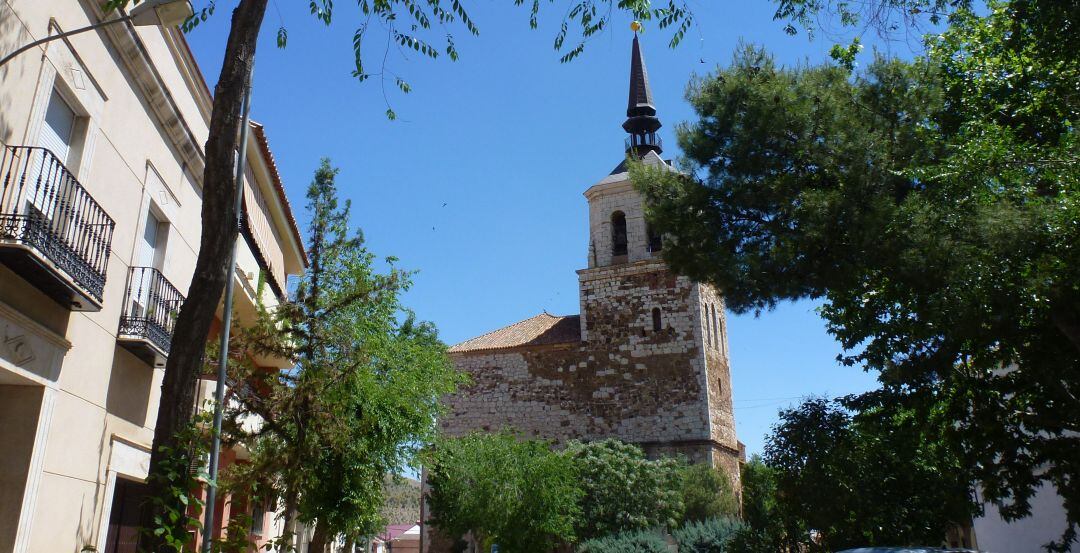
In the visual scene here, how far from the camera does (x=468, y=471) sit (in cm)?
2298

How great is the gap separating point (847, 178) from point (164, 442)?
8.39 meters

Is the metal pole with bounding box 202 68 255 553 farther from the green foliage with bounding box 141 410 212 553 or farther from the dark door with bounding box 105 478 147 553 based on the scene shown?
the dark door with bounding box 105 478 147 553

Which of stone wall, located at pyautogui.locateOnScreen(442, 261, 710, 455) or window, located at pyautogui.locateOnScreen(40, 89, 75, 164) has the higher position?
stone wall, located at pyautogui.locateOnScreen(442, 261, 710, 455)

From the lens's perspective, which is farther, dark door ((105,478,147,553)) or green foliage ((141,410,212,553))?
dark door ((105,478,147,553))

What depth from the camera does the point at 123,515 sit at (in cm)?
988

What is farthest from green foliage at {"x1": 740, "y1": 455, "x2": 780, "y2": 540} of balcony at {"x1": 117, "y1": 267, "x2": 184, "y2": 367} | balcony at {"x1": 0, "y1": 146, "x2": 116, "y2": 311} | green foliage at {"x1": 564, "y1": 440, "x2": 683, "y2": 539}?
balcony at {"x1": 0, "y1": 146, "x2": 116, "y2": 311}

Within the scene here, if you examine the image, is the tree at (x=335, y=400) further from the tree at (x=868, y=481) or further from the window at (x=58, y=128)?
the tree at (x=868, y=481)

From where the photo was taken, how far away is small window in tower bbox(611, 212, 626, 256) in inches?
1382

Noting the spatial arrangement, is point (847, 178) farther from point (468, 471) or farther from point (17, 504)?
point (468, 471)

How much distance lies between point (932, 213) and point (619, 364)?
23.8 meters

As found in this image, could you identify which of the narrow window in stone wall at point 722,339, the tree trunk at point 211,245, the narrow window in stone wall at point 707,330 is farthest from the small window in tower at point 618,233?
the tree trunk at point 211,245

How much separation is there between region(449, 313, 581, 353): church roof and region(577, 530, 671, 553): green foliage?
34.5 feet

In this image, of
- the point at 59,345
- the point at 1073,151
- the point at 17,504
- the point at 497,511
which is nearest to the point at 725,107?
the point at 1073,151

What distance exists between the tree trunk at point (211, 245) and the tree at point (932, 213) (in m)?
6.87
